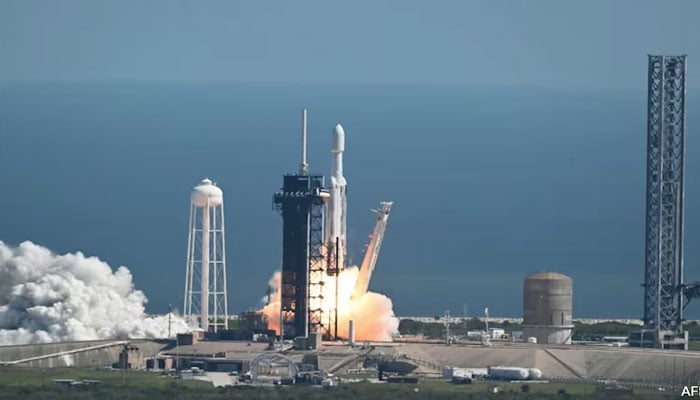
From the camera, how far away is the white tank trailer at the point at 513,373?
504 ft

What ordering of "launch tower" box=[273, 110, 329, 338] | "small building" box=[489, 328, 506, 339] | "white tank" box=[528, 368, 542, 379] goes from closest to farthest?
1. "white tank" box=[528, 368, 542, 379]
2. "launch tower" box=[273, 110, 329, 338]
3. "small building" box=[489, 328, 506, 339]

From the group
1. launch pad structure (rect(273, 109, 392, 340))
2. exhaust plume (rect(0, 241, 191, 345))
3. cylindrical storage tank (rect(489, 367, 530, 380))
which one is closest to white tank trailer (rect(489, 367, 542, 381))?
cylindrical storage tank (rect(489, 367, 530, 380))

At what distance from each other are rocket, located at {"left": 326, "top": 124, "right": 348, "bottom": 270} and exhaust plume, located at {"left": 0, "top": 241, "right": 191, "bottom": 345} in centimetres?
1111

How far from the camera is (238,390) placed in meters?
144

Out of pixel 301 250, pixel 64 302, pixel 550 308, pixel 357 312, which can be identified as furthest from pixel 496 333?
pixel 64 302

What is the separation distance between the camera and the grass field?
141 meters

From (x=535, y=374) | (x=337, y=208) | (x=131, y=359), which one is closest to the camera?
(x=535, y=374)

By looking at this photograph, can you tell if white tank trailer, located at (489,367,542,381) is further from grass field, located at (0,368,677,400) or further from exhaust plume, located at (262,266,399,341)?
exhaust plume, located at (262,266,399,341)

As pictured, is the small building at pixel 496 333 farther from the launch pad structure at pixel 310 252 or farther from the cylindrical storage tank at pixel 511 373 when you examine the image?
the cylindrical storage tank at pixel 511 373

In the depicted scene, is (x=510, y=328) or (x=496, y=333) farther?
(x=510, y=328)

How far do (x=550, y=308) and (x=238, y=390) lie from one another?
31.6 meters

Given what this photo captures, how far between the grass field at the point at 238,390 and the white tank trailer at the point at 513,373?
170 cm

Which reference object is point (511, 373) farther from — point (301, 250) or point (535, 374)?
point (301, 250)

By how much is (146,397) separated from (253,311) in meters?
30.5
